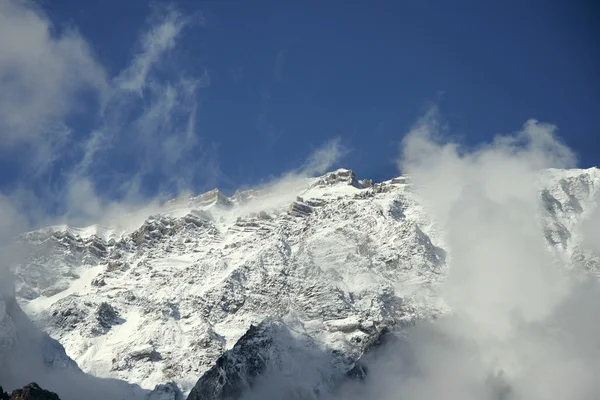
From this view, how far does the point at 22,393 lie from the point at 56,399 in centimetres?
672

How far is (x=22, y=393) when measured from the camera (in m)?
175

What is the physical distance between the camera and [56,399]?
179 metres
